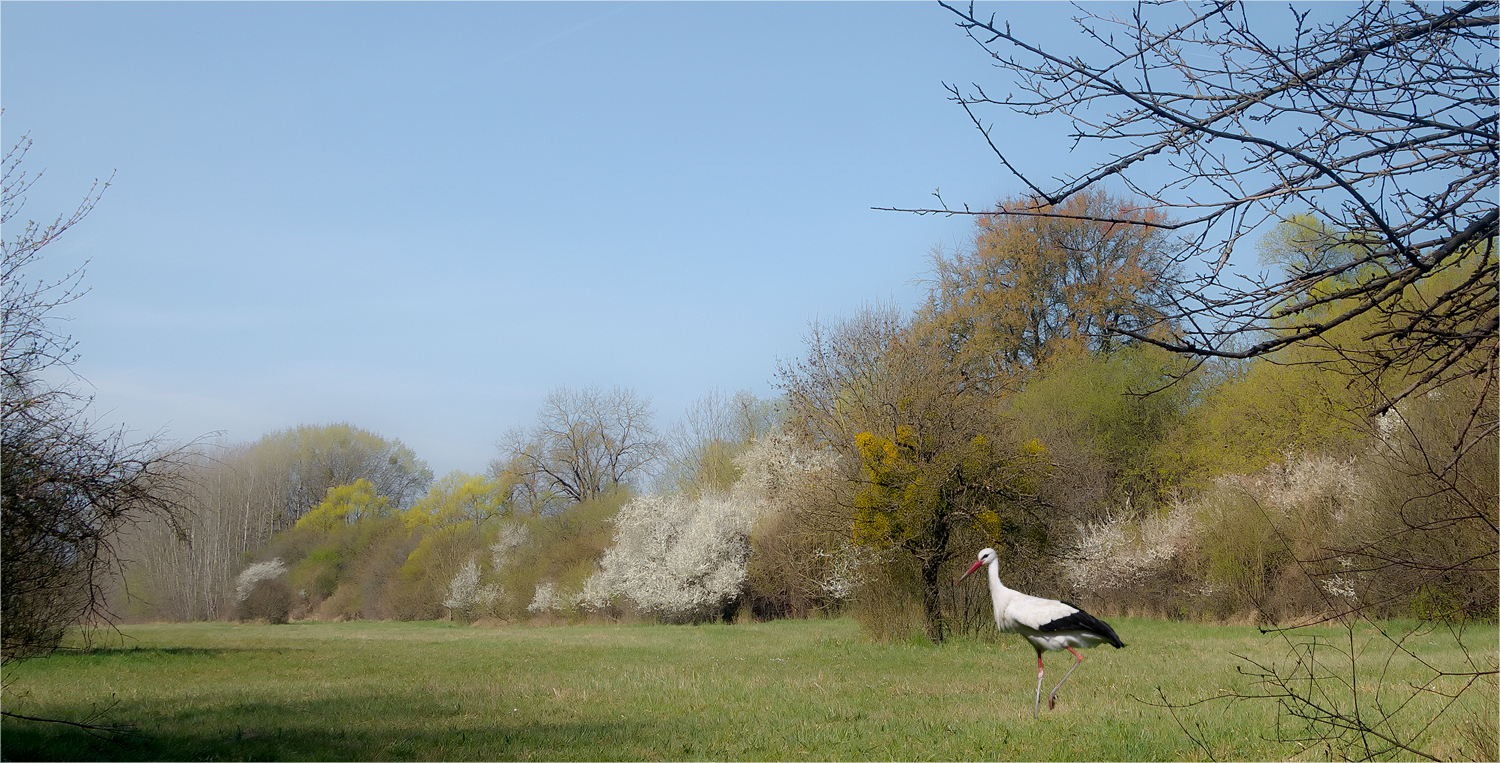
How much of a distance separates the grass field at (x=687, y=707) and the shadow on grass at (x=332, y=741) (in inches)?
1.1

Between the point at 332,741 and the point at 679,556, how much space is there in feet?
75.3

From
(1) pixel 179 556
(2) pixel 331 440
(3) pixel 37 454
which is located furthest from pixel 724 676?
(2) pixel 331 440

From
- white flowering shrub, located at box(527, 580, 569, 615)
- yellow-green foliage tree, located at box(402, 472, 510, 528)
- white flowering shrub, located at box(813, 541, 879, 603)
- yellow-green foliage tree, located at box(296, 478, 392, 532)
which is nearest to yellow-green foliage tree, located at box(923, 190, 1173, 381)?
white flowering shrub, located at box(813, 541, 879, 603)

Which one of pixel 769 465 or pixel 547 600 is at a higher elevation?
pixel 769 465

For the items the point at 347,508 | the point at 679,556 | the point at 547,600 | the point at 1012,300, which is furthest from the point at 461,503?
the point at 1012,300

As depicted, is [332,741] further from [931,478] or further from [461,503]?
[461,503]

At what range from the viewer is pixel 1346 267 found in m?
2.82

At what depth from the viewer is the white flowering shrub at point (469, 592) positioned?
38.3 meters

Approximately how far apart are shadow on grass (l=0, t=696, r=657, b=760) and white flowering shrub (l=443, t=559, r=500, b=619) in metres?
30.5

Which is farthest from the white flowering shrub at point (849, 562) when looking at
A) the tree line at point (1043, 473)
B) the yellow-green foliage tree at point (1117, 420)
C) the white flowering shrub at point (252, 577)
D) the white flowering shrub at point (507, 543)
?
the white flowering shrub at point (252, 577)

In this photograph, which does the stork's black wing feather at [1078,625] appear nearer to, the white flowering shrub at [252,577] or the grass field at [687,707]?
the grass field at [687,707]

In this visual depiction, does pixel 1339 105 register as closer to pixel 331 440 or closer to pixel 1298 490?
pixel 1298 490

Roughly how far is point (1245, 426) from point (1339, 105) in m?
23.1

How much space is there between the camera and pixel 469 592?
38406 mm
